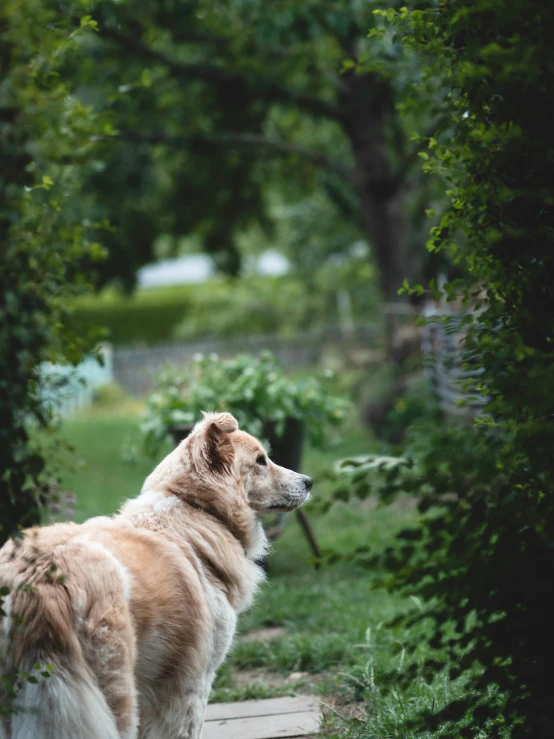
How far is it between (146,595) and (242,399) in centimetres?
346

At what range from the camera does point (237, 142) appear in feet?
40.7

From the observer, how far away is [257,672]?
491cm

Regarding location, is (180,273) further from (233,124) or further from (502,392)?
(502,392)

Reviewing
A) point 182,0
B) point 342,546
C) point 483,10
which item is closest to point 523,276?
point 483,10

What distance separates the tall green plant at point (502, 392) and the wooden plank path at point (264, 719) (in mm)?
1352

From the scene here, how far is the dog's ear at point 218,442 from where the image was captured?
11.9 ft

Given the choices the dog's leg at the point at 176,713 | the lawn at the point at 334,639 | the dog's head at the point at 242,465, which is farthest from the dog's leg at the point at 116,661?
the dog's head at the point at 242,465

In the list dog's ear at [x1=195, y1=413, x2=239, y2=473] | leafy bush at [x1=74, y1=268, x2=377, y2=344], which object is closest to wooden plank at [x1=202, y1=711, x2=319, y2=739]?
dog's ear at [x1=195, y1=413, x2=239, y2=473]

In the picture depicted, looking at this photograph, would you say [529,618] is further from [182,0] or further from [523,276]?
[182,0]

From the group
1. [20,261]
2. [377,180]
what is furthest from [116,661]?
[377,180]

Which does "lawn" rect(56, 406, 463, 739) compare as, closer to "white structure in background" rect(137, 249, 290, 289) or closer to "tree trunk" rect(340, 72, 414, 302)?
"tree trunk" rect(340, 72, 414, 302)

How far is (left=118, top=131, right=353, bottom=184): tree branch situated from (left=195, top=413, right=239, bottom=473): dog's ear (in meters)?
9.07

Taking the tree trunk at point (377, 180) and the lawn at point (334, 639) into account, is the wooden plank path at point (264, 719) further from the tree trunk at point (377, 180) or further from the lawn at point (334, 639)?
the tree trunk at point (377, 180)

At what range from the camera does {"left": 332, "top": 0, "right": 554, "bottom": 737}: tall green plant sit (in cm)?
255
